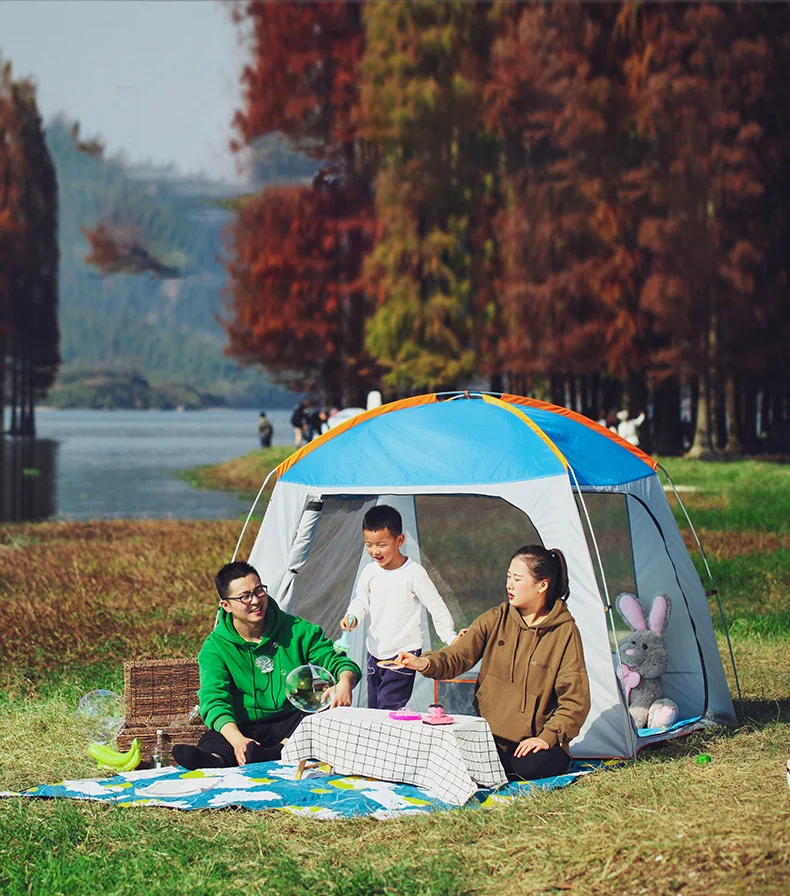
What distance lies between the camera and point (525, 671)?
A: 223 inches

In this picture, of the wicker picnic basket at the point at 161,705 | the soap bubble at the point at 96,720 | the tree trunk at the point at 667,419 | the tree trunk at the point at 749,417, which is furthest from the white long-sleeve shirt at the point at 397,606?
the tree trunk at the point at 749,417

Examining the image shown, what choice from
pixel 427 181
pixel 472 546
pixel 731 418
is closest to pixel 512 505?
pixel 472 546

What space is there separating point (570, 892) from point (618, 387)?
2973 cm

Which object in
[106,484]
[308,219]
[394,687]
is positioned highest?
[308,219]

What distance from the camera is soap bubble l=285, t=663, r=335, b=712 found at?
562cm

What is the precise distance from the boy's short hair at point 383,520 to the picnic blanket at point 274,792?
47.3 inches

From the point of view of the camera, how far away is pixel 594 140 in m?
26.1

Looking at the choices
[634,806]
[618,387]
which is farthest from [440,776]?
[618,387]

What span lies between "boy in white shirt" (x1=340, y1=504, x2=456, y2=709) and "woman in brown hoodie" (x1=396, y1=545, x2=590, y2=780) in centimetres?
55

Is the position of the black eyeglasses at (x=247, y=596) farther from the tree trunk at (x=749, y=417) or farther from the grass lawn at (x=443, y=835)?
the tree trunk at (x=749, y=417)

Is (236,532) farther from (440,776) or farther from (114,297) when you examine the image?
Result: (114,297)

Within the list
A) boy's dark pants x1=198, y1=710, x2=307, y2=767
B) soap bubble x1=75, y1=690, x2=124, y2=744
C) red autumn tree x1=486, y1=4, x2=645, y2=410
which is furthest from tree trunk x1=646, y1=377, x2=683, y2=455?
boy's dark pants x1=198, y1=710, x2=307, y2=767

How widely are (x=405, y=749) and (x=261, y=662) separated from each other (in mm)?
781

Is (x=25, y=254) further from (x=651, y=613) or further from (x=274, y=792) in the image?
(x=274, y=792)
